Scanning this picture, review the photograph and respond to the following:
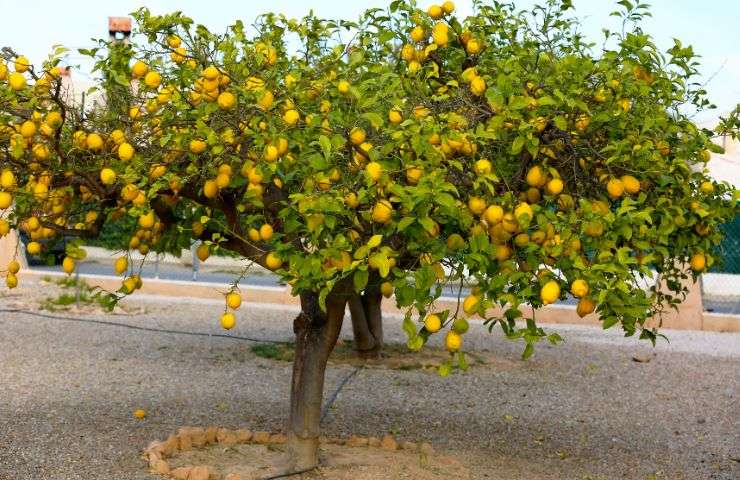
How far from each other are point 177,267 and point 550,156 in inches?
717

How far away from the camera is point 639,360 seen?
11.2 meters

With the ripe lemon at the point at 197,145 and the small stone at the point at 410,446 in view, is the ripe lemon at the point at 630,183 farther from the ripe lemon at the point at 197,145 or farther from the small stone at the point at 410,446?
the small stone at the point at 410,446

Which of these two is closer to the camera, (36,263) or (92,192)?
(92,192)

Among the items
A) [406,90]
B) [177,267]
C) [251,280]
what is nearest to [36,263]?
[177,267]

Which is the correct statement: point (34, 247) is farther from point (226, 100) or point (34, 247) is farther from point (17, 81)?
point (226, 100)

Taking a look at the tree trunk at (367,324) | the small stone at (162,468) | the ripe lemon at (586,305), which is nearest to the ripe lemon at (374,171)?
the ripe lemon at (586,305)

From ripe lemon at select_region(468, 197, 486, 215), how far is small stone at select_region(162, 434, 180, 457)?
2.95 m

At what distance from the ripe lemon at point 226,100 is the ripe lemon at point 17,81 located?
87cm

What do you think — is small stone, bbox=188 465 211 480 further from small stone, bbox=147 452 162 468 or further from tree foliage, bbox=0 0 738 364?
tree foliage, bbox=0 0 738 364

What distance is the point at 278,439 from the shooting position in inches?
265

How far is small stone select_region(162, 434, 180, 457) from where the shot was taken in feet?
20.5

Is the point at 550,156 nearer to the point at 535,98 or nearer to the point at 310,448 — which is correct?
the point at 535,98

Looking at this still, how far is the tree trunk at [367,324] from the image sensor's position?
32.8 feet

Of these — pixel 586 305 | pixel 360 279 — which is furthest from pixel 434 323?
pixel 586 305
